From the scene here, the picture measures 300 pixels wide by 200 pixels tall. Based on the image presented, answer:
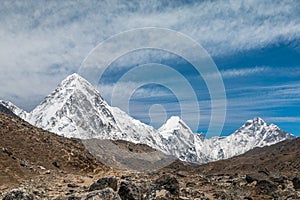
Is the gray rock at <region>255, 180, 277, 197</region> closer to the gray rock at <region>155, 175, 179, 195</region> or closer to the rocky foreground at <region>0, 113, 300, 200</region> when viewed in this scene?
the rocky foreground at <region>0, 113, 300, 200</region>

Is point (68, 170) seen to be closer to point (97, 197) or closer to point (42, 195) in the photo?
point (42, 195)

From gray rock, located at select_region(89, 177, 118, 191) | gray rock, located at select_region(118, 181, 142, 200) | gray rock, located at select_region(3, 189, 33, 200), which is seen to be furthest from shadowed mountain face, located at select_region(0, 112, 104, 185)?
gray rock, located at select_region(118, 181, 142, 200)

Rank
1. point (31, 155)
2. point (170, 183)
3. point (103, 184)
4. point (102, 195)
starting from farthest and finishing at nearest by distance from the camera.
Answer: point (31, 155) → point (170, 183) → point (103, 184) → point (102, 195)

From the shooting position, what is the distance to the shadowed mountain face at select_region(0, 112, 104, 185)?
151 feet

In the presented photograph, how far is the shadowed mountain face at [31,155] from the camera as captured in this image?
151 feet

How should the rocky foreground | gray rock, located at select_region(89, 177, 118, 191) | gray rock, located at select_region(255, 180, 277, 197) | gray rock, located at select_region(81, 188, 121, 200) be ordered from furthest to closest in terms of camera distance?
gray rock, located at select_region(255, 180, 277, 197)
gray rock, located at select_region(89, 177, 118, 191)
the rocky foreground
gray rock, located at select_region(81, 188, 121, 200)

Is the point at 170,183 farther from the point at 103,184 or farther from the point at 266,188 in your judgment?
the point at 266,188

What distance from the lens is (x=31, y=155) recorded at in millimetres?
55156

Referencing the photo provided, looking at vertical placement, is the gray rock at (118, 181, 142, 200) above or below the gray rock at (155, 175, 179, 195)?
below

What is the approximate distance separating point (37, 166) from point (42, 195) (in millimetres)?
20918

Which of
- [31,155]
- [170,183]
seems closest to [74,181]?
[31,155]

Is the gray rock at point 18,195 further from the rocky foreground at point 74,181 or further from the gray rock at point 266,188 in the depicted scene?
the gray rock at point 266,188

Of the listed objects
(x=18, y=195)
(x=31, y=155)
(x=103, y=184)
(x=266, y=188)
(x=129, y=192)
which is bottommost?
(x=18, y=195)

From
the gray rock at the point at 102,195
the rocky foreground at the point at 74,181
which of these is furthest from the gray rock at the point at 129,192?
the gray rock at the point at 102,195
